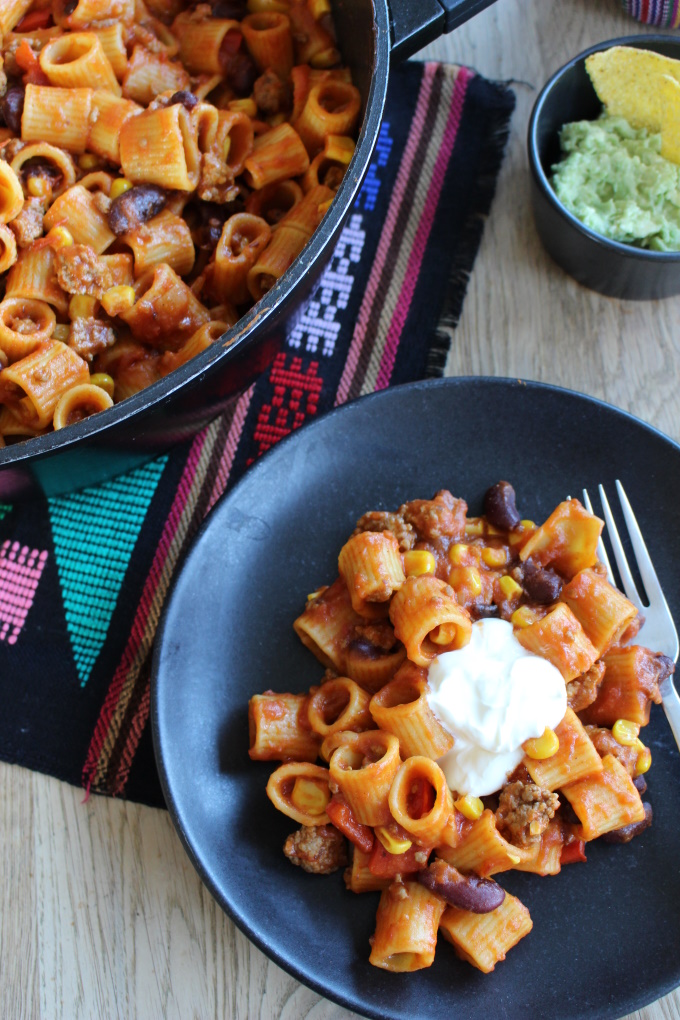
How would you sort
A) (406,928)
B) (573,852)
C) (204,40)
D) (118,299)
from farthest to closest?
(204,40)
(118,299)
(573,852)
(406,928)

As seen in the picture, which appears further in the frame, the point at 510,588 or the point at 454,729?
the point at 510,588

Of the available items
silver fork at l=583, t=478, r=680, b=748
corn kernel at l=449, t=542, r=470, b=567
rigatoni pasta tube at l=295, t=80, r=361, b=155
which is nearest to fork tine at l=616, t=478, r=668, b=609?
silver fork at l=583, t=478, r=680, b=748

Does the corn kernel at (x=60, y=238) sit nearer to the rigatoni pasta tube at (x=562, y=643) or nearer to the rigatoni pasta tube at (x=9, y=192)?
the rigatoni pasta tube at (x=9, y=192)

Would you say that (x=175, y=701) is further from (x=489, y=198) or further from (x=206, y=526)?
(x=489, y=198)

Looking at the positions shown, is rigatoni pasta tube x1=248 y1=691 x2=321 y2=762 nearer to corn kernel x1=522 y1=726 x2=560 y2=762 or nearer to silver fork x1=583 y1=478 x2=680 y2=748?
corn kernel x1=522 y1=726 x2=560 y2=762

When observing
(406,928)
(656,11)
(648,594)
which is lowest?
(406,928)

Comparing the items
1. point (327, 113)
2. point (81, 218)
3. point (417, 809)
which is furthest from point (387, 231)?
point (417, 809)

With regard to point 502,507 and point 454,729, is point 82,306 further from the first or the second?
point 454,729
